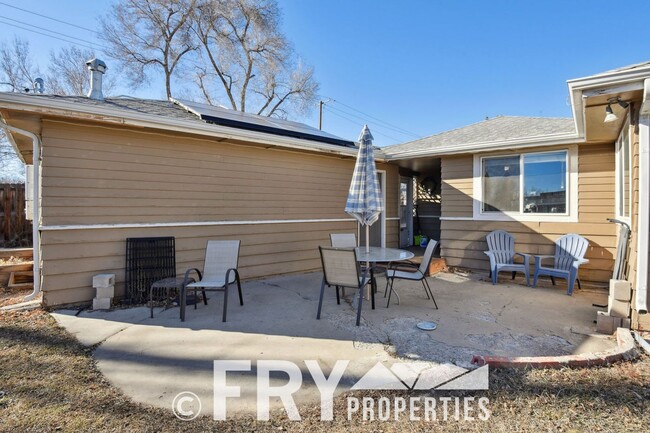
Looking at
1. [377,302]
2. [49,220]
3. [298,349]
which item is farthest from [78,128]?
[377,302]

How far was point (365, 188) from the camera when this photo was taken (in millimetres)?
4551

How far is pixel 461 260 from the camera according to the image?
6770 millimetres

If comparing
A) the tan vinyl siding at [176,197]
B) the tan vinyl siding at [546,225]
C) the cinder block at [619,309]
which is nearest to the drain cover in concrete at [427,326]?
the cinder block at [619,309]

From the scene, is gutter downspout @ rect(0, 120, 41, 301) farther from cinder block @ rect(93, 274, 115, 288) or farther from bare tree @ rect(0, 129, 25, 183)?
bare tree @ rect(0, 129, 25, 183)

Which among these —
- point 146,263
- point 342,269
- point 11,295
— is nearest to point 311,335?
point 342,269

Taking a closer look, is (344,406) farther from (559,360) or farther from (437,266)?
(437,266)

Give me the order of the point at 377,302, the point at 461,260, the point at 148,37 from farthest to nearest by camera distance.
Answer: the point at 148,37
the point at 461,260
the point at 377,302

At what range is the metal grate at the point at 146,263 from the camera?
4629mm

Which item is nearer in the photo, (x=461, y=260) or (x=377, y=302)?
(x=377, y=302)

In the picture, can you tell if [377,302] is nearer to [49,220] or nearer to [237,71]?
[49,220]

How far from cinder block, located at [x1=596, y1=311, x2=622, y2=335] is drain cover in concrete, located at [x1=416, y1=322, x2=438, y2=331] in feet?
5.42

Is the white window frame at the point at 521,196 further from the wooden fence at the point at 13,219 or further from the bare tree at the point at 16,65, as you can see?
the bare tree at the point at 16,65

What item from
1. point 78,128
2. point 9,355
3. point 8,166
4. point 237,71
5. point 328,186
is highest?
point 237,71

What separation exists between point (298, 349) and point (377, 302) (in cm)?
180
